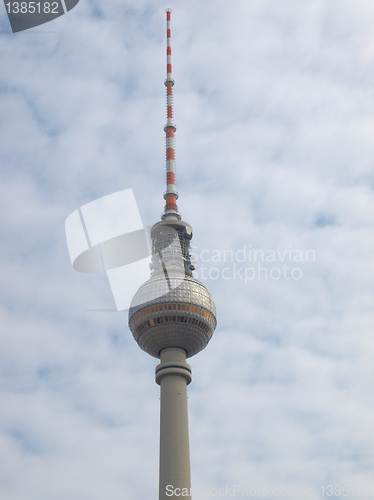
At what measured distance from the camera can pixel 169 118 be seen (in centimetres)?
12256

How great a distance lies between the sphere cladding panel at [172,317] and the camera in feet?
A: 320

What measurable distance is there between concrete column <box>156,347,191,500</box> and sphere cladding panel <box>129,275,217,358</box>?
115 inches

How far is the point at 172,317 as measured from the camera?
97.2 meters

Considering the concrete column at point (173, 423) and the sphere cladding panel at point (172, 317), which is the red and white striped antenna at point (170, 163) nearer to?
the sphere cladding panel at point (172, 317)

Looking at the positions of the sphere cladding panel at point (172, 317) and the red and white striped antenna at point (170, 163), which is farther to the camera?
the red and white striped antenna at point (170, 163)

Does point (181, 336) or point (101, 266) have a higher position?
point (101, 266)

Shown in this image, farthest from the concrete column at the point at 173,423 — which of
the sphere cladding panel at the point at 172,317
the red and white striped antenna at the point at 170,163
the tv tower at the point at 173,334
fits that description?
the red and white striped antenna at the point at 170,163

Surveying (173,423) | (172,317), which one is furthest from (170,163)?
(173,423)

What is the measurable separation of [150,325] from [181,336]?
6.07 meters

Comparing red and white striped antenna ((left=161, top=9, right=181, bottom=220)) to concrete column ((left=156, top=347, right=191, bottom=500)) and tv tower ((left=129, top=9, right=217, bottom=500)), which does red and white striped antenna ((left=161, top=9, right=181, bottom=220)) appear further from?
concrete column ((left=156, top=347, right=191, bottom=500))

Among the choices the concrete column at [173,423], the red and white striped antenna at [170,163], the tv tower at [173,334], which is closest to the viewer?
the concrete column at [173,423]

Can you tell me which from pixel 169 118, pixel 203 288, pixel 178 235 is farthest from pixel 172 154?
pixel 203 288

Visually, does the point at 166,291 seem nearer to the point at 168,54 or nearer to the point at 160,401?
the point at 160,401

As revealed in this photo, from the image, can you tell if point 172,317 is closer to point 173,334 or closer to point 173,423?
point 173,334
